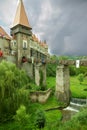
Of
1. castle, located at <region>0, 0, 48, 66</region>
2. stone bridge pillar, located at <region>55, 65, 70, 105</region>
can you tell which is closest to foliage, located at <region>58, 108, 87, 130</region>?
stone bridge pillar, located at <region>55, 65, 70, 105</region>

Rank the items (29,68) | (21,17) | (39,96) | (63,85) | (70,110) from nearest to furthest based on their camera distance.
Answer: (70,110), (39,96), (63,85), (29,68), (21,17)

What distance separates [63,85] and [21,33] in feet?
49.4

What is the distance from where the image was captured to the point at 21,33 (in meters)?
37.9

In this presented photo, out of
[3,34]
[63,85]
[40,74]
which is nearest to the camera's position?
[63,85]

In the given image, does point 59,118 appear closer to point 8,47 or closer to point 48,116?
point 48,116

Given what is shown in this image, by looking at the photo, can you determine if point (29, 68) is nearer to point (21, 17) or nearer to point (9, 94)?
point (21, 17)

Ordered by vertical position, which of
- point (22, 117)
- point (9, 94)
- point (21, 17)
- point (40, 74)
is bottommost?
point (22, 117)

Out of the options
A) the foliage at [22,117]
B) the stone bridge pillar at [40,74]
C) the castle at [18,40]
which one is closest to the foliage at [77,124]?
the foliage at [22,117]

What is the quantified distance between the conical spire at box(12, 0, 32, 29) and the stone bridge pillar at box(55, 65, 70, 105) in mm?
14724

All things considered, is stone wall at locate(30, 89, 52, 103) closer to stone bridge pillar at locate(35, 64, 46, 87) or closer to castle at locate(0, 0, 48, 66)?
stone bridge pillar at locate(35, 64, 46, 87)

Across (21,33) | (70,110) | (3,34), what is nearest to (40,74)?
(21,33)

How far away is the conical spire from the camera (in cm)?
3853

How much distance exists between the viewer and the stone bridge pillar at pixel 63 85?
2800cm

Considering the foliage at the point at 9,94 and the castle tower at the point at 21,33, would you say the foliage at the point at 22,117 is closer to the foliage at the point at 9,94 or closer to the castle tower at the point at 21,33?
the foliage at the point at 9,94
